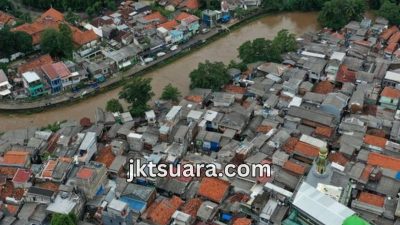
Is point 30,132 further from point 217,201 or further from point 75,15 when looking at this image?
point 75,15

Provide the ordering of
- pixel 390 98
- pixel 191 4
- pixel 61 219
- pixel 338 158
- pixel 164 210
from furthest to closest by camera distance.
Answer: pixel 191 4, pixel 390 98, pixel 338 158, pixel 164 210, pixel 61 219

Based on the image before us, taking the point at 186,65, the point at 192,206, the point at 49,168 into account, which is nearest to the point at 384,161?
the point at 192,206

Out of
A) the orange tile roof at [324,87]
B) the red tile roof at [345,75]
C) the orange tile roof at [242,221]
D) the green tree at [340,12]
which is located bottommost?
the orange tile roof at [242,221]

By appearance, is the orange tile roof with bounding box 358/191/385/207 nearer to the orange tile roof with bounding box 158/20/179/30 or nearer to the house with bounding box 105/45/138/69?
the house with bounding box 105/45/138/69

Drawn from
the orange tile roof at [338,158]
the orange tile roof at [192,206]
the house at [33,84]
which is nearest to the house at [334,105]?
the orange tile roof at [338,158]

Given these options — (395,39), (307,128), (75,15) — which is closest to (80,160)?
(307,128)

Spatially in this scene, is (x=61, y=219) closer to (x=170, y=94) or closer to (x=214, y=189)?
(x=214, y=189)

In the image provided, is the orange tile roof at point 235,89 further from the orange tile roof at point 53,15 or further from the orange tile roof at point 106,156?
the orange tile roof at point 53,15
